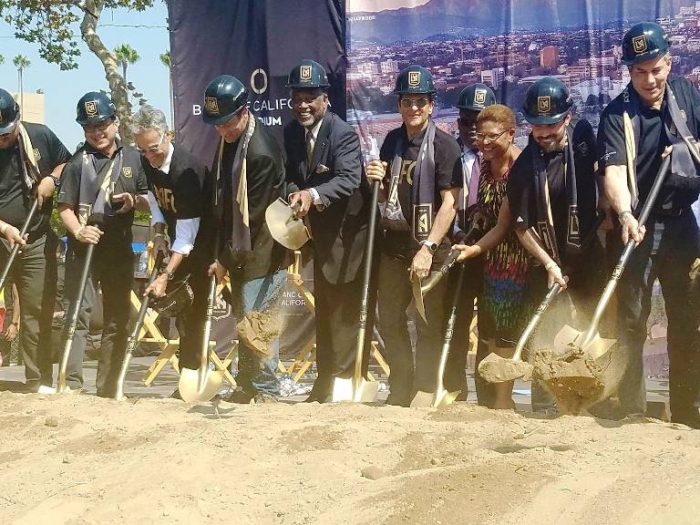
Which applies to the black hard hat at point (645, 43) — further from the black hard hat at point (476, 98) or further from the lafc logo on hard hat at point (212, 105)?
the lafc logo on hard hat at point (212, 105)

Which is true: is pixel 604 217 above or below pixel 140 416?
above

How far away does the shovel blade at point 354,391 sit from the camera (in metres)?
6.43

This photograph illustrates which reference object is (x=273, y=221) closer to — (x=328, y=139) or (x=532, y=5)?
(x=328, y=139)

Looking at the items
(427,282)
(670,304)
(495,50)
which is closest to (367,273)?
(427,282)

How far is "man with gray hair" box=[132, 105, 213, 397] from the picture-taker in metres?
6.95

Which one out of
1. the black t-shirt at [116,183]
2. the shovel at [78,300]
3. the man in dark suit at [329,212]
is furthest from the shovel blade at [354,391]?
the black t-shirt at [116,183]

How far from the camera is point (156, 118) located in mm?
6914

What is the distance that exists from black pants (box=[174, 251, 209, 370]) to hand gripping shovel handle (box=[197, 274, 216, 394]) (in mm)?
82

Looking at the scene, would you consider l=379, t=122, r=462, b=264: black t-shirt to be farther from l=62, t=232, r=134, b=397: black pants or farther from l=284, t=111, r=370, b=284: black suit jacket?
l=62, t=232, r=134, b=397: black pants

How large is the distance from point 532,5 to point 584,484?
236 inches

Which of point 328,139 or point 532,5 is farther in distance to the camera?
point 532,5

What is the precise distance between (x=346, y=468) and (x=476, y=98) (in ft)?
10.0

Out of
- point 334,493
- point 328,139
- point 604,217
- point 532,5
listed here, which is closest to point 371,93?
point 532,5

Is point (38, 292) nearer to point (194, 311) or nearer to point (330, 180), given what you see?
point (194, 311)
